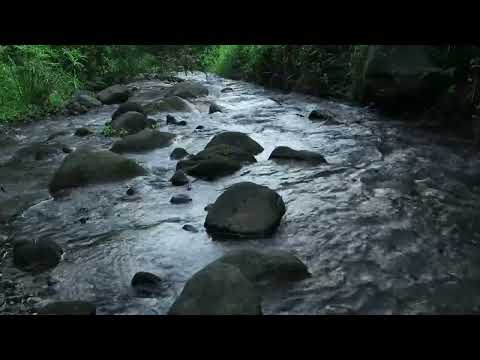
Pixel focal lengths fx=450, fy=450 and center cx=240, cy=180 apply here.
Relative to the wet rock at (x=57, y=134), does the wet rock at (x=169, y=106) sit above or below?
above

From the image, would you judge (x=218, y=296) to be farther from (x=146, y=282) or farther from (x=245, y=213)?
(x=245, y=213)

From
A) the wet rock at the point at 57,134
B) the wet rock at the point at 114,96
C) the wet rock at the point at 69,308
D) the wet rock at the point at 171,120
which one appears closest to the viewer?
the wet rock at the point at 69,308

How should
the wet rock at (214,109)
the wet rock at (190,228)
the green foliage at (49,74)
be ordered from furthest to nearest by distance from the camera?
1. the wet rock at (214,109)
2. the green foliage at (49,74)
3. the wet rock at (190,228)

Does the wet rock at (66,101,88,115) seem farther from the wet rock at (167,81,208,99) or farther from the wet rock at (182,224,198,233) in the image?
the wet rock at (182,224,198,233)

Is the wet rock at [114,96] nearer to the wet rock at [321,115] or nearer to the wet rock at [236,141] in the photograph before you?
the wet rock at [321,115]

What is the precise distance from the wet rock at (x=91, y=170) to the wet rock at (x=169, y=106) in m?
4.01

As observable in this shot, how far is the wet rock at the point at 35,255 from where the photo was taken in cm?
342

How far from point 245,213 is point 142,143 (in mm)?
3258

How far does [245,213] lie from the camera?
3906 millimetres

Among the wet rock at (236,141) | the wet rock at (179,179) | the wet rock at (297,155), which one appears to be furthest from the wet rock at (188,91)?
the wet rock at (179,179)

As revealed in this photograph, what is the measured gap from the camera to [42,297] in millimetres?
3025

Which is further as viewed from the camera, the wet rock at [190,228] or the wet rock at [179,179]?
the wet rock at [179,179]

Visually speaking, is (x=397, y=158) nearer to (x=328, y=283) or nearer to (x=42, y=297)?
(x=328, y=283)

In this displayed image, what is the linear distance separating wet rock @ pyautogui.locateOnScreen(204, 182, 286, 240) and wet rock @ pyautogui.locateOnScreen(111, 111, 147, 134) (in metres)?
4.37
